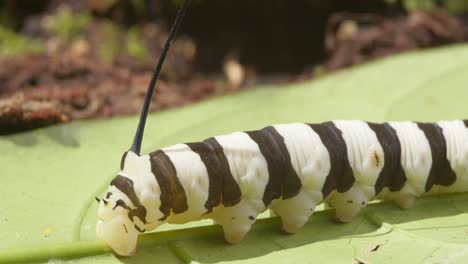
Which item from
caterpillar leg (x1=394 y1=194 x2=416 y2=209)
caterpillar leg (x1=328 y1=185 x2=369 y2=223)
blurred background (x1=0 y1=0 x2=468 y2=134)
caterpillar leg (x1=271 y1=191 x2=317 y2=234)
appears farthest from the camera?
blurred background (x1=0 y1=0 x2=468 y2=134)

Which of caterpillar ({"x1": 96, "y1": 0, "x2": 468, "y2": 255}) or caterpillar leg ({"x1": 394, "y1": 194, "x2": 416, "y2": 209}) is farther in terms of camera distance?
caterpillar leg ({"x1": 394, "y1": 194, "x2": 416, "y2": 209})

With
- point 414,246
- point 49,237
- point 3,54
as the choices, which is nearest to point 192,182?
point 49,237

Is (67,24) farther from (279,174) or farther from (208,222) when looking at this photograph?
(279,174)

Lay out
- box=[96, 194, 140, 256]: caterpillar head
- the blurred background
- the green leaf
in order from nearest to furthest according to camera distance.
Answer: box=[96, 194, 140, 256]: caterpillar head, the green leaf, the blurred background

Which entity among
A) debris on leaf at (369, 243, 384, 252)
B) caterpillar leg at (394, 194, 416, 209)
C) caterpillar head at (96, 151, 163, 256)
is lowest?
debris on leaf at (369, 243, 384, 252)

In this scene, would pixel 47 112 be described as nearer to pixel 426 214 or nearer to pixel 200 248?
pixel 200 248

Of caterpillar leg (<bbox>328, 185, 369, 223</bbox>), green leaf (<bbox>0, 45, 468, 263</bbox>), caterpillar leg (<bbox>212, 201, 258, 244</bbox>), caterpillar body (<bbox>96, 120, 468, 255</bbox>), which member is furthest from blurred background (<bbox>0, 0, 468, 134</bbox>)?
caterpillar leg (<bbox>212, 201, 258, 244</bbox>)

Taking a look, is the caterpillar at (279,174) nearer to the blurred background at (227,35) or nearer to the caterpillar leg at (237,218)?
the caterpillar leg at (237,218)

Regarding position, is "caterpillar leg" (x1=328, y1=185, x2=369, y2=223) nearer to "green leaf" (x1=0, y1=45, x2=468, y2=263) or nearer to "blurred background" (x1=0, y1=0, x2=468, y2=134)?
"green leaf" (x1=0, y1=45, x2=468, y2=263)
